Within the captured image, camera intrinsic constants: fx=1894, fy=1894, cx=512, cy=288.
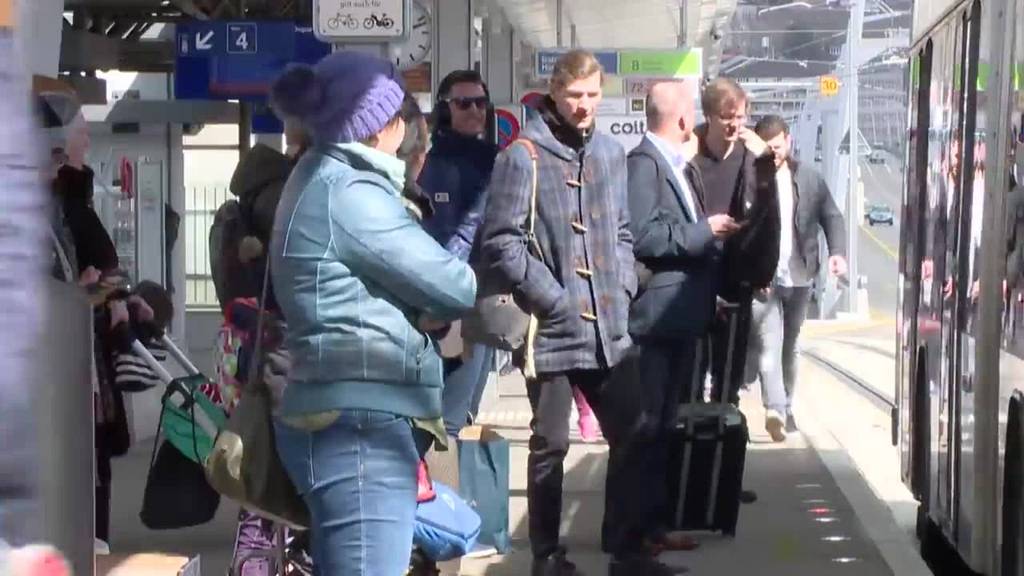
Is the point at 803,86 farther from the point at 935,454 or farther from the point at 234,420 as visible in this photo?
the point at 234,420

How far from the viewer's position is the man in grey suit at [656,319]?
670 cm

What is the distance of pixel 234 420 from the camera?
4746mm

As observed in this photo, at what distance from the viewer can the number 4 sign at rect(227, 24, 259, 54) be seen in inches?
674

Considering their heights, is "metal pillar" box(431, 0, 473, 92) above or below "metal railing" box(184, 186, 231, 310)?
above

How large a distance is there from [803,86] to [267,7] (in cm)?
2858

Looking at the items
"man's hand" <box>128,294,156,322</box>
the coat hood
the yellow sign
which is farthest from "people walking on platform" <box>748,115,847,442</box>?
the yellow sign

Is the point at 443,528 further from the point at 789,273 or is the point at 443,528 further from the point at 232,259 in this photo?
the point at 789,273

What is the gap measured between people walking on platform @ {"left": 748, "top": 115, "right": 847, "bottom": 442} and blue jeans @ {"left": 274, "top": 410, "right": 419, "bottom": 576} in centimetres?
687

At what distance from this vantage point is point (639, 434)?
6660 millimetres

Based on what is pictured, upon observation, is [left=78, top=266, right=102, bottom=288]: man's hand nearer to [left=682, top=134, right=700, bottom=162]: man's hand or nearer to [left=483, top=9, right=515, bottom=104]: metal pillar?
[left=682, top=134, right=700, bottom=162]: man's hand

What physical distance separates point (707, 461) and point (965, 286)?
66.2 inches

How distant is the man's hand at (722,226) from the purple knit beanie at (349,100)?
270cm

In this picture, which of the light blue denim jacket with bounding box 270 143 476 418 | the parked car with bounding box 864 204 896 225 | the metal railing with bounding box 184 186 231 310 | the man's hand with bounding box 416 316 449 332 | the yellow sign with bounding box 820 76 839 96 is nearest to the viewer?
the light blue denim jacket with bounding box 270 143 476 418

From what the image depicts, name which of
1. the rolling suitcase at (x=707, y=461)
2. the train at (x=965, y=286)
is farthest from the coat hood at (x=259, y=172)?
the rolling suitcase at (x=707, y=461)
